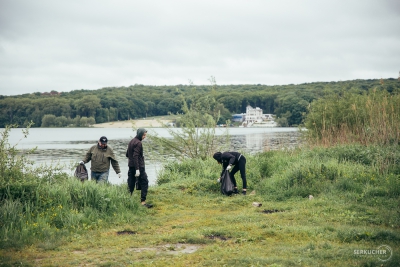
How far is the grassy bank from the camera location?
22.0 ft

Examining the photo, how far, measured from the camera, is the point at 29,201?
923 centimetres

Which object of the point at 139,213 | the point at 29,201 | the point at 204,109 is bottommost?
the point at 139,213

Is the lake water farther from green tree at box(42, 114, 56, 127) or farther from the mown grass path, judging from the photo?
green tree at box(42, 114, 56, 127)

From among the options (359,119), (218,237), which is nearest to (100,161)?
(218,237)

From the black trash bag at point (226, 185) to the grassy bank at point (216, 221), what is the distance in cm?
25

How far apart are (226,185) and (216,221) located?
366 centimetres

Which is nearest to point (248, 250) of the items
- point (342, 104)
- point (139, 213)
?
point (139, 213)

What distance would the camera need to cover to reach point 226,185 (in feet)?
42.4

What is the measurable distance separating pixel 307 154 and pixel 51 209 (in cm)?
1038

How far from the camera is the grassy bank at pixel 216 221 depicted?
6.71 meters

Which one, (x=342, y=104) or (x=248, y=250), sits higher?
(x=342, y=104)

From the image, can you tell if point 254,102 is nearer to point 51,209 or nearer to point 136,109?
point 136,109

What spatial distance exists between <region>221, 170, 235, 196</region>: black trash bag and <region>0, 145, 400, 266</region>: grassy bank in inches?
10.0

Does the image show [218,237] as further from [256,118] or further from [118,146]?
[256,118]
